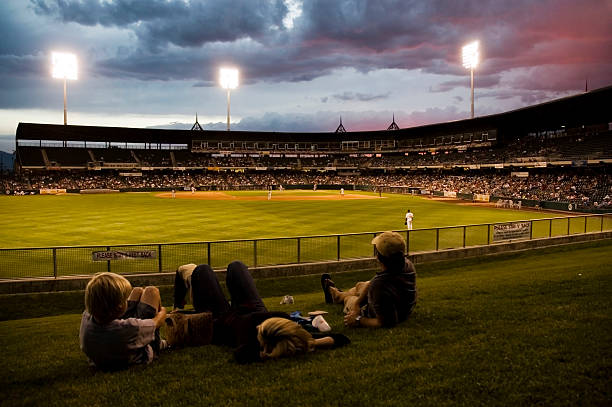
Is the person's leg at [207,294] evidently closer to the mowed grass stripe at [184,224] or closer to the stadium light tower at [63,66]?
the mowed grass stripe at [184,224]

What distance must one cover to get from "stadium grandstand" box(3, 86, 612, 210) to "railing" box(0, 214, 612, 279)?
24.8 m

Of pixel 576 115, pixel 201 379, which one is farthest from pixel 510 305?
pixel 576 115

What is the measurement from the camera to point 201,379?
413 cm

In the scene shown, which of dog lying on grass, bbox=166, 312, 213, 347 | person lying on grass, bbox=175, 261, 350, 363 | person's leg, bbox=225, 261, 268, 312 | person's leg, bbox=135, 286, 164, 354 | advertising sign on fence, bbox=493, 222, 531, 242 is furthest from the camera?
advertising sign on fence, bbox=493, 222, 531, 242

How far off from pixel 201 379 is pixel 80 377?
54.0 inches

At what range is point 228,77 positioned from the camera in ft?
275

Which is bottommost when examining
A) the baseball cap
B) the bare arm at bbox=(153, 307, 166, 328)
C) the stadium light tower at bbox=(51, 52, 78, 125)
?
the bare arm at bbox=(153, 307, 166, 328)

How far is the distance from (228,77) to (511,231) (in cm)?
7463

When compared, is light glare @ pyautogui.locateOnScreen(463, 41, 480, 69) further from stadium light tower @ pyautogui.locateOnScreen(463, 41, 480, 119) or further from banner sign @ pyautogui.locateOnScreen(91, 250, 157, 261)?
banner sign @ pyautogui.locateOnScreen(91, 250, 157, 261)

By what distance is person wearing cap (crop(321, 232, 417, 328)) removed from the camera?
18.0 feet

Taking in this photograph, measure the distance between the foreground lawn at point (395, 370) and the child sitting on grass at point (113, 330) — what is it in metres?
0.16

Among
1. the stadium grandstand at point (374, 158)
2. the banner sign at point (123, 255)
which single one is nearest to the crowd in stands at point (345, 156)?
the stadium grandstand at point (374, 158)

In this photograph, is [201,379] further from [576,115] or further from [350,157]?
[350,157]

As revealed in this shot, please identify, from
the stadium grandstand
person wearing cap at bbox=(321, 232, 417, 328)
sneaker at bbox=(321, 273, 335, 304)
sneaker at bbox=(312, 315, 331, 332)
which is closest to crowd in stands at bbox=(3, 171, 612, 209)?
the stadium grandstand
